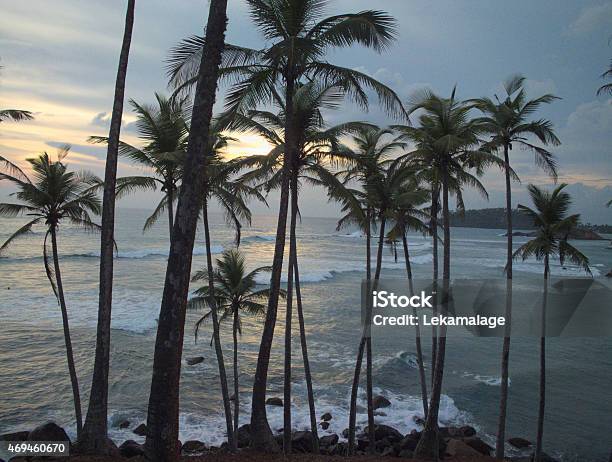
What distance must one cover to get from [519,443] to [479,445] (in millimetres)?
2131

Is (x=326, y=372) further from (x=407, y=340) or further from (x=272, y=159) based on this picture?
(x=272, y=159)

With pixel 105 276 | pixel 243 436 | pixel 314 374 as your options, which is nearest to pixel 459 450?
pixel 243 436

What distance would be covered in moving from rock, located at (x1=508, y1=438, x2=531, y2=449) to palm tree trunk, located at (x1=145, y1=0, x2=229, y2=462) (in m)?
14.8

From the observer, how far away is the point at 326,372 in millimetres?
23547

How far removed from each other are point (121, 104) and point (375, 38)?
5534 mm

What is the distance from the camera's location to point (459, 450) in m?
14.6

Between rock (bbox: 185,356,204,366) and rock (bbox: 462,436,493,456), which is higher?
rock (bbox: 185,356,204,366)

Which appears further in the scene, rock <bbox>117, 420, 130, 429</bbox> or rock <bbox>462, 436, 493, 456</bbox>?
rock <bbox>117, 420, 130, 429</bbox>

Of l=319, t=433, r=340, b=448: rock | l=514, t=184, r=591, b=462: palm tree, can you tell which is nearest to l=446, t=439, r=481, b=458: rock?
l=514, t=184, r=591, b=462: palm tree

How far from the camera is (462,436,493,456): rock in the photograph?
15430mm

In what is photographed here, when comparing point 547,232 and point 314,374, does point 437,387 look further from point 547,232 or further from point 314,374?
point 314,374

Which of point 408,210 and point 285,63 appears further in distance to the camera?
point 408,210

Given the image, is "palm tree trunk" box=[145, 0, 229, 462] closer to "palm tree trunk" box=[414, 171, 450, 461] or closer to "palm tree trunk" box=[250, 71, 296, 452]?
"palm tree trunk" box=[250, 71, 296, 452]

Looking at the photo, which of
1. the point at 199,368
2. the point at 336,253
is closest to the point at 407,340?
the point at 199,368
